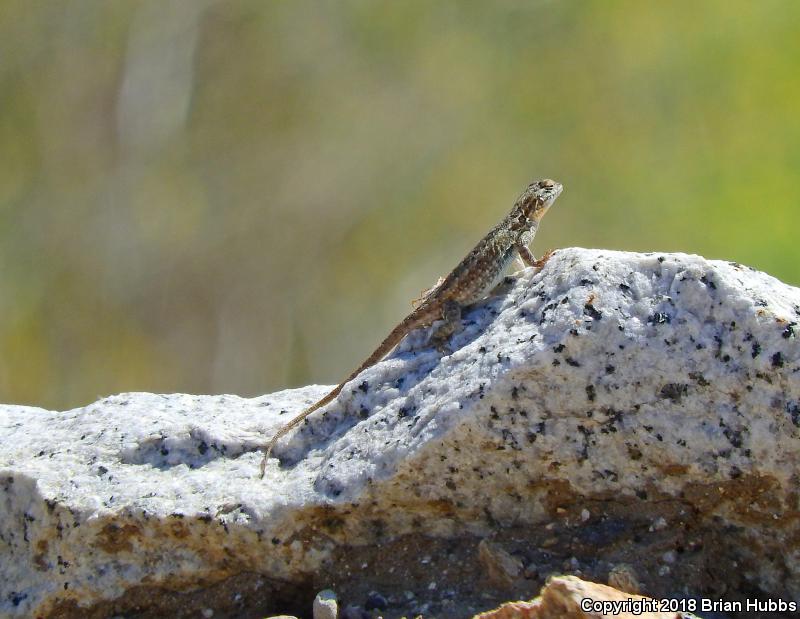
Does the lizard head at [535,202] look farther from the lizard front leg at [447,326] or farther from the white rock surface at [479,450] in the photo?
the white rock surface at [479,450]

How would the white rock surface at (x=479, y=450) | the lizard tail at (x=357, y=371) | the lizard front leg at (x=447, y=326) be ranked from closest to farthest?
the white rock surface at (x=479, y=450)
the lizard tail at (x=357, y=371)
the lizard front leg at (x=447, y=326)

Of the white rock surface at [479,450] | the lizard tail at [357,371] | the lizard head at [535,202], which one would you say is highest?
the lizard head at [535,202]

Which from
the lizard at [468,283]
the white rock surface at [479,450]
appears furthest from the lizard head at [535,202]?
the white rock surface at [479,450]

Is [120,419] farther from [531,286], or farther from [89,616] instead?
[531,286]

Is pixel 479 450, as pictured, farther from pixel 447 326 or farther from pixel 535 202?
pixel 535 202

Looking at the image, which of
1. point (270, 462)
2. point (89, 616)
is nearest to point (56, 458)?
point (89, 616)

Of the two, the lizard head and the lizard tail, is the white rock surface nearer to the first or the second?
the lizard tail

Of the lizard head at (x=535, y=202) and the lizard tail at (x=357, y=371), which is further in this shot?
the lizard head at (x=535, y=202)

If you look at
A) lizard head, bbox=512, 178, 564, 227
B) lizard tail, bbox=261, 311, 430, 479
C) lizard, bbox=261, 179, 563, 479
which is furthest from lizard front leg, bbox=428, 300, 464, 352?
lizard head, bbox=512, 178, 564, 227
